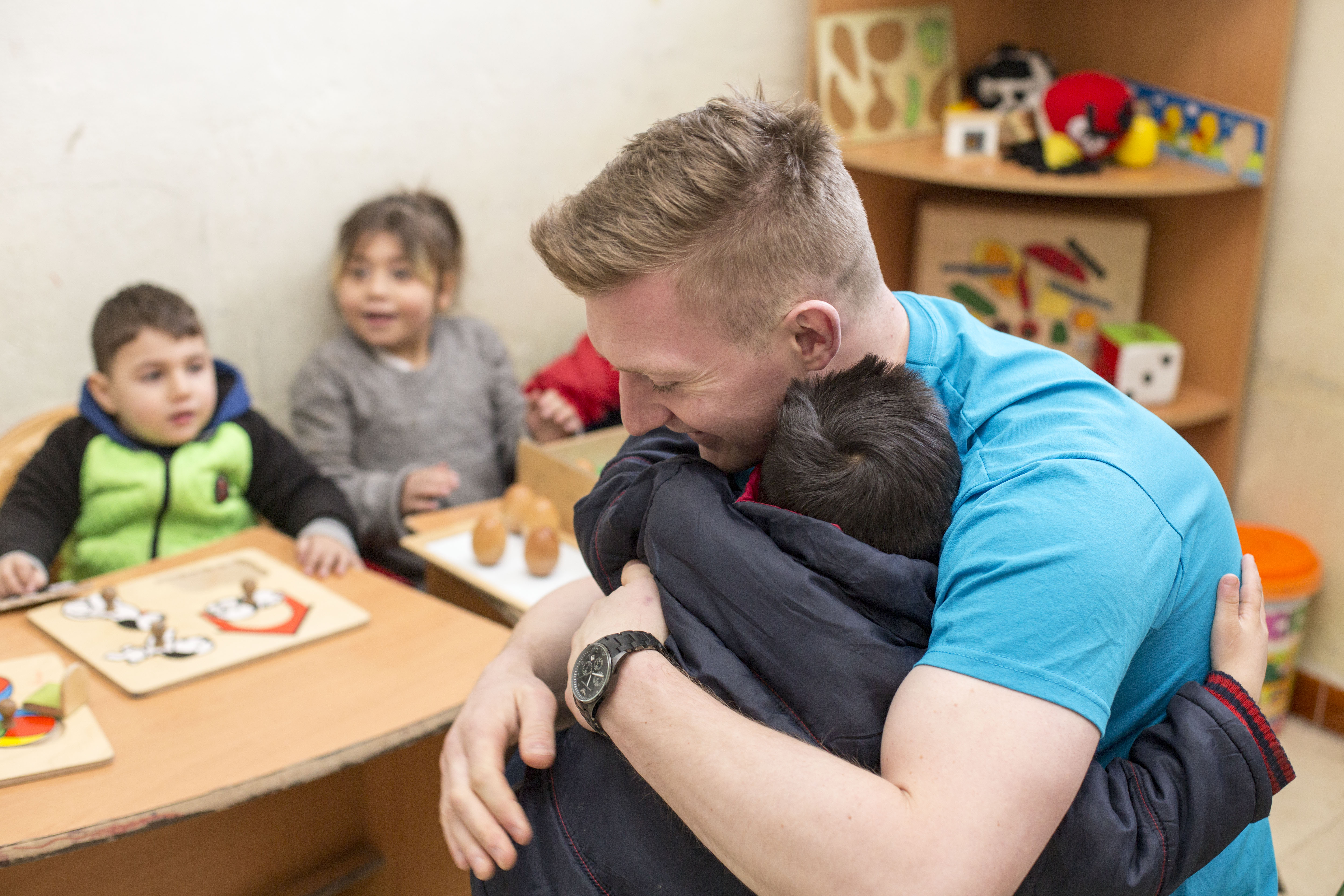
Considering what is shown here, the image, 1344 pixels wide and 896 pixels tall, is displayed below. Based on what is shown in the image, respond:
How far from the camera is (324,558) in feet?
5.73

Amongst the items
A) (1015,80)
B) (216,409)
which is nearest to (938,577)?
(216,409)

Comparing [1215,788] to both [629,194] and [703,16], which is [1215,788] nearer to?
[629,194]

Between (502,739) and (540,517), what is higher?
(502,739)

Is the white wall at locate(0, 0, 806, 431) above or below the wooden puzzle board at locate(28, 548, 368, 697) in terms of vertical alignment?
above

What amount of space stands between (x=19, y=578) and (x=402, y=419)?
38.0 inches

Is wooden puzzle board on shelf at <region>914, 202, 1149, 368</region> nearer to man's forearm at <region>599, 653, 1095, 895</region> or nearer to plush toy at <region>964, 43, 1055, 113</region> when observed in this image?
plush toy at <region>964, 43, 1055, 113</region>

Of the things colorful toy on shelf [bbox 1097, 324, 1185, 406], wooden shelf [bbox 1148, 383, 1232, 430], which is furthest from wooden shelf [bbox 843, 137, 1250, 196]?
wooden shelf [bbox 1148, 383, 1232, 430]

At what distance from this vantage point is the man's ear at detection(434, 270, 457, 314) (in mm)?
2637

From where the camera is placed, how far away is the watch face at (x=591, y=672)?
0.87m

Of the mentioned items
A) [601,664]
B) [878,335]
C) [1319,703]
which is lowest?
[1319,703]

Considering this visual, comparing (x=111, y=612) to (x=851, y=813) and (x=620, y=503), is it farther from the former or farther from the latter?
(x=851, y=813)

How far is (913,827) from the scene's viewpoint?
27.7 inches

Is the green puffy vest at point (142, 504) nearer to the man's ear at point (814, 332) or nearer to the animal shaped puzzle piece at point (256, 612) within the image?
the animal shaped puzzle piece at point (256, 612)

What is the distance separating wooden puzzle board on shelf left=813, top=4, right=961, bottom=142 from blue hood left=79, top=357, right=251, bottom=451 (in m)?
1.66
